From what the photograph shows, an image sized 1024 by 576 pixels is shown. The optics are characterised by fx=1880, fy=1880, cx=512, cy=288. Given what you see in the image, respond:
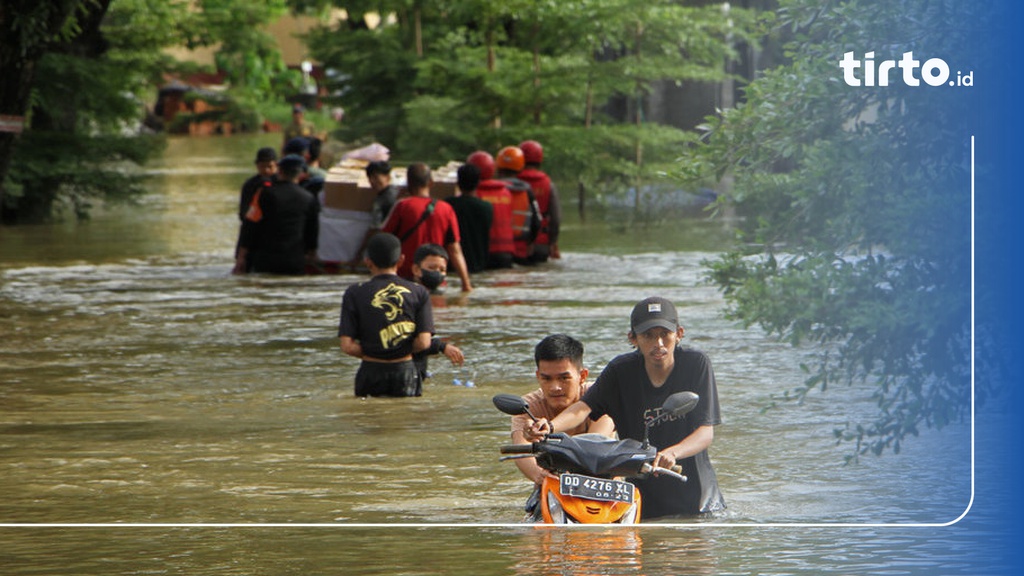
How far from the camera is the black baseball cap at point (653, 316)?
22.9 feet

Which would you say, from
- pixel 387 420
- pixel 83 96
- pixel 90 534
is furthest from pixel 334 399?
pixel 83 96

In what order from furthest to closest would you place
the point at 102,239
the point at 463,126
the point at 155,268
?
the point at 463,126
the point at 102,239
the point at 155,268

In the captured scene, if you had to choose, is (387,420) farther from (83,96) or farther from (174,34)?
(174,34)

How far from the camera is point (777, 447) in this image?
32.9 ft

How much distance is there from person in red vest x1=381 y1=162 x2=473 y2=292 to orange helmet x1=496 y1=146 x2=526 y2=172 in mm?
3816

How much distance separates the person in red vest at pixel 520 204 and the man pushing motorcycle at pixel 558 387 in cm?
1233

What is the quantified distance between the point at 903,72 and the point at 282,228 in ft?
35.9

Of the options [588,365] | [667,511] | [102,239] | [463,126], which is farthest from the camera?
[463,126]

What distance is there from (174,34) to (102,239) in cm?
649

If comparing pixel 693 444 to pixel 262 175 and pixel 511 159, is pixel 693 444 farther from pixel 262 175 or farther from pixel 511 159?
pixel 511 159

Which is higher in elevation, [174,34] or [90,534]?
[174,34]

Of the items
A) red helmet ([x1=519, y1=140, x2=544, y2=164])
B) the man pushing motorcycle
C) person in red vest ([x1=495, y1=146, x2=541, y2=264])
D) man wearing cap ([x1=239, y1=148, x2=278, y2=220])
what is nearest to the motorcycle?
the man pushing motorcycle

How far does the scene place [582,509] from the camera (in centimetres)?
650

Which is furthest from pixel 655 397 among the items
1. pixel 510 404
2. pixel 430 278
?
pixel 430 278
